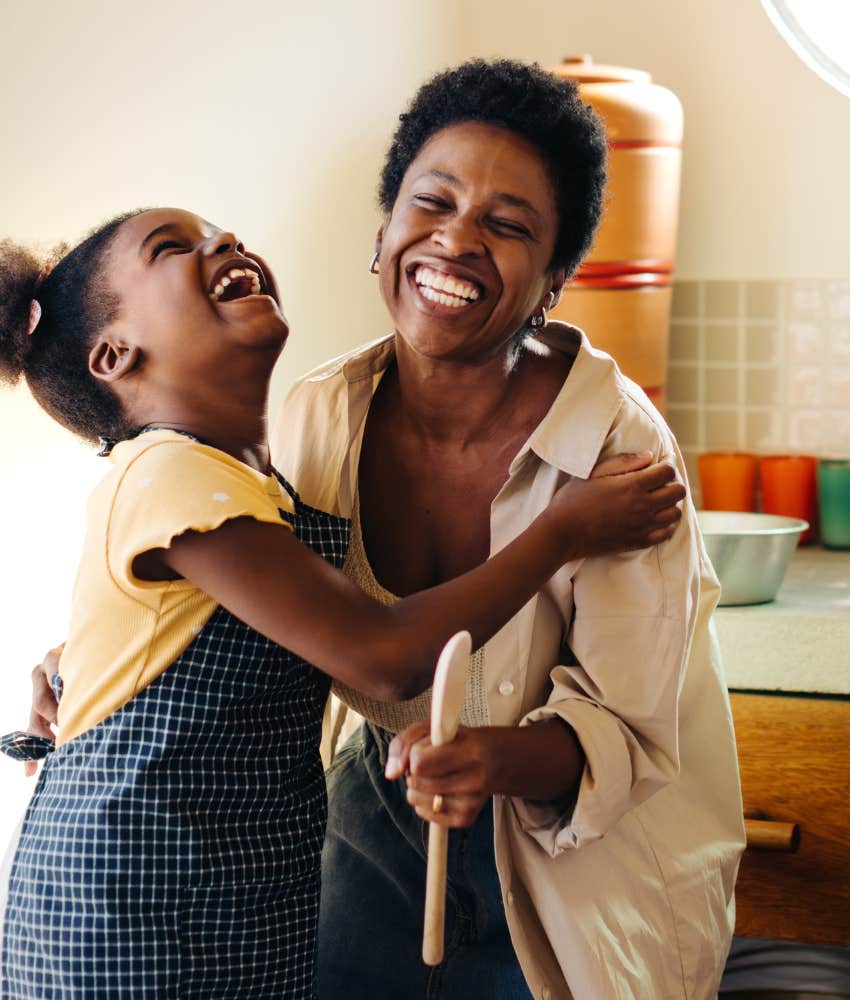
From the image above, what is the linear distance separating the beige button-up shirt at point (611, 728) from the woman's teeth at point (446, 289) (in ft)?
0.46

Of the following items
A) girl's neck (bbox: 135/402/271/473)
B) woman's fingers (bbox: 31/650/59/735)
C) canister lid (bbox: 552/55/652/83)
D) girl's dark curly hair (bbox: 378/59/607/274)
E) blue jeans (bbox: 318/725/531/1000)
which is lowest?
blue jeans (bbox: 318/725/531/1000)

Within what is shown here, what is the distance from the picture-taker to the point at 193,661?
3.54 ft

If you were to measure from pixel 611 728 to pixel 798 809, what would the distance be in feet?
2.40

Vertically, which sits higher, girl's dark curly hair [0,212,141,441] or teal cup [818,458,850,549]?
girl's dark curly hair [0,212,141,441]

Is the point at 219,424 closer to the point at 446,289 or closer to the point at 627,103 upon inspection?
the point at 446,289

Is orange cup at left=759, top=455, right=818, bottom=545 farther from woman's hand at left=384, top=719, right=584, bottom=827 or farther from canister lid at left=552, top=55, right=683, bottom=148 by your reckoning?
woman's hand at left=384, top=719, right=584, bottom=827

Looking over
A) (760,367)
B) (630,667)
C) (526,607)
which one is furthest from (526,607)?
(760,367)

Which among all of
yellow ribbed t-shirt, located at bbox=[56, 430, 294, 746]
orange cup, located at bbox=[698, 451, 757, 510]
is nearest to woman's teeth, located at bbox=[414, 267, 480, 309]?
yellow ribbed t-shirt, located at bbox=[56, 430, 294, 746]

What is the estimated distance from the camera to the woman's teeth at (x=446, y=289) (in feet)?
4.25

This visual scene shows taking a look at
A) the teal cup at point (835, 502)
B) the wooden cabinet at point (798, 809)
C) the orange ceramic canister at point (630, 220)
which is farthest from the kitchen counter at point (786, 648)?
the orange ceramic canister at point (630, 220)

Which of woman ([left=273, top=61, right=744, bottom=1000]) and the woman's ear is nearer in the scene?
woman ([left=273, top=61, right=744, bottom=1000])

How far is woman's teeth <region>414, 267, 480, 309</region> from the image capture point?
129 cm

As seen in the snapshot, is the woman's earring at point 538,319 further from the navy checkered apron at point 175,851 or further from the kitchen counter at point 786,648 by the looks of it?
the kitchen counter at point 786,648

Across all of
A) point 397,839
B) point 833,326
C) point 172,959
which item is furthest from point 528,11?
point 172,959
